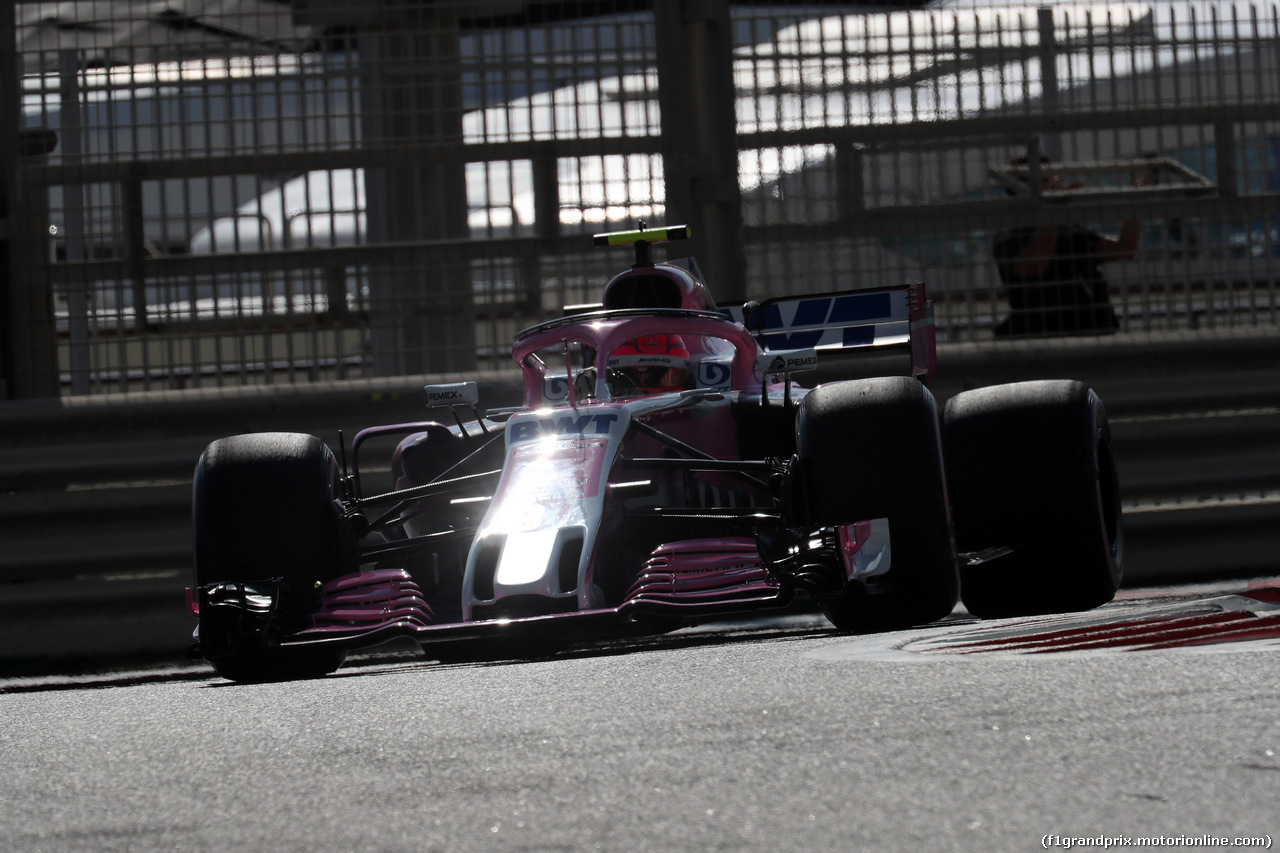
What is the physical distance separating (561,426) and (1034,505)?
54.8 inches

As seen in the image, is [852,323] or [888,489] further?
[852,323]

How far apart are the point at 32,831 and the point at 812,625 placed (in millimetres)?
3930

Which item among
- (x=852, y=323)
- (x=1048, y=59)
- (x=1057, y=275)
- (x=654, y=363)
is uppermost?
(x=1048, y=59)

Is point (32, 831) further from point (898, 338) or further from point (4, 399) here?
point (4, 399)

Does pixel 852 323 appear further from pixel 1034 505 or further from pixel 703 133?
pixel 1034 505

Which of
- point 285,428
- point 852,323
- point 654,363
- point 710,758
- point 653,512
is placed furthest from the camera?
point 285,428

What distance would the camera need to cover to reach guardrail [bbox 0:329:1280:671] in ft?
19.2

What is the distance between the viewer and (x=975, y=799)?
1.90m

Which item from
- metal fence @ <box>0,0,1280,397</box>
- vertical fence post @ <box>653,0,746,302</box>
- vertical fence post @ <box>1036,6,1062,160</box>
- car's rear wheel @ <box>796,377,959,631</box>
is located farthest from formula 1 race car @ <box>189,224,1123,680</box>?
vertical fence post @ <box>1036,6,1062,160</box>

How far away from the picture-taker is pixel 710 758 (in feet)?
7.25

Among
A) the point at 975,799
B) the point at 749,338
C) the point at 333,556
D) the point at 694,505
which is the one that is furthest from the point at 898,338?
the point at 975,799

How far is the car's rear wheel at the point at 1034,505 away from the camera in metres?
4.53

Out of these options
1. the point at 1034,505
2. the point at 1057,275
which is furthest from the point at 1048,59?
the point at 1034,505

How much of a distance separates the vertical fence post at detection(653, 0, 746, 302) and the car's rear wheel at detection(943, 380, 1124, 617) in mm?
1991
